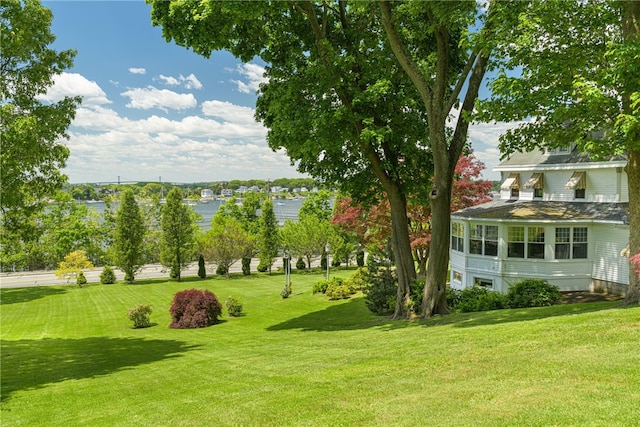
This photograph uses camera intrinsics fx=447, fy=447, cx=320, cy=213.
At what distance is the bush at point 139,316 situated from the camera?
832 inches

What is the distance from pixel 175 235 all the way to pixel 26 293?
1178 cm

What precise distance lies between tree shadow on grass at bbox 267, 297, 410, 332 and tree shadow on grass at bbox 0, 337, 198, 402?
15.0 ft

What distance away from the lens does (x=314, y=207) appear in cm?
5625

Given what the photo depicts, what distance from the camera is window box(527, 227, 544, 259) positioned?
19.8 meters

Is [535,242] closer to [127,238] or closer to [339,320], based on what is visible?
[339,320]

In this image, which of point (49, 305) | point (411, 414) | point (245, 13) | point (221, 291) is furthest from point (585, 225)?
point (49, 305)

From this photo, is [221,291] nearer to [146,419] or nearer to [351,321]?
[351,321]

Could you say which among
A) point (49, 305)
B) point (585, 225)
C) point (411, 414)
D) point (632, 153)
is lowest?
point (49, 305)

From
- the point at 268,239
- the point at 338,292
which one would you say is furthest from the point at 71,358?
the point at 268,239

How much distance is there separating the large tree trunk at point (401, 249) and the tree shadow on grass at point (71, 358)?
23.1 ft

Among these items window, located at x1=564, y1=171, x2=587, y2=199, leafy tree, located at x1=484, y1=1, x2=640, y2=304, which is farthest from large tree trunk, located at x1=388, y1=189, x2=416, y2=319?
window, located at x1=564, y1=171, x2=587, y2=199

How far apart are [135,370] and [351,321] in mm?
8992

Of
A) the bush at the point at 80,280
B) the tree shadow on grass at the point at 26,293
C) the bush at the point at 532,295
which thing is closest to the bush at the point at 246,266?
the bush at the point at 80,280

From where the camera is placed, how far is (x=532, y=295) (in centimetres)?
1537
